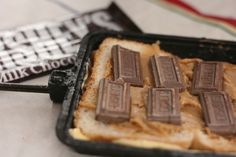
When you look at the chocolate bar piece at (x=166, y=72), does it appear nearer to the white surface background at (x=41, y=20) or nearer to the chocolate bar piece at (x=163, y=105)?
the chocolate bar piece at (x=163, y=105)

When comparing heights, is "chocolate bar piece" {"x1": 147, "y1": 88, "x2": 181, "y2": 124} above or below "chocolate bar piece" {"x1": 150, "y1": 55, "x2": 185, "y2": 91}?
below

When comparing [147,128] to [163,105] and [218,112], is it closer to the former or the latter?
[163,105]

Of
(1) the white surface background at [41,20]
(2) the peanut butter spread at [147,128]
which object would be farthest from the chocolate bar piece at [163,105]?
(1) the white surface background at [41,20]

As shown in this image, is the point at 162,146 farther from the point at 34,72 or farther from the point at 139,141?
the point at 34,72

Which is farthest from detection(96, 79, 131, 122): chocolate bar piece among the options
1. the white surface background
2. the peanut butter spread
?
the white surface background

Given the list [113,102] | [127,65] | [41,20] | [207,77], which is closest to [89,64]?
[127,65]

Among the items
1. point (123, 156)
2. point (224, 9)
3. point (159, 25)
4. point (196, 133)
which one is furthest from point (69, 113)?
point (224, 9)

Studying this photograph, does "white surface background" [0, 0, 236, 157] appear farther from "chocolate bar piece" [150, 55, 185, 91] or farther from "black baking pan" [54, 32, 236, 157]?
"chocolate bar piece" [150, 55, 185, 91]
